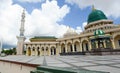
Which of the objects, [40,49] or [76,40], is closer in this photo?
[76,40]

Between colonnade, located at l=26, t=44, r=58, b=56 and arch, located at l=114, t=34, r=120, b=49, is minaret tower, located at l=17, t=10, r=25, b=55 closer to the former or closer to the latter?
colonnade, located at l=26, t=44, r=58, b=56

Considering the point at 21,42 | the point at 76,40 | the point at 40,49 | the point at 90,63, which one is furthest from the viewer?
the point at 40,49

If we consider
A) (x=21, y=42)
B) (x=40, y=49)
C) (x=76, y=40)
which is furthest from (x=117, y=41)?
(x=21, y=42)

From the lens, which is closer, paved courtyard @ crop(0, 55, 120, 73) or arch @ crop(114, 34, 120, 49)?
paved courtyard @ crop(0, 55, 120, 73)

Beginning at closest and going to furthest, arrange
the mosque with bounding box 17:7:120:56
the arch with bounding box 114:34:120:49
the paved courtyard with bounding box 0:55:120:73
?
the paved courtyard with bounding box 0:55:120:73 → the arch with bounding box 114:34:120:49 → the mosque with bounding box 17:7:120:56

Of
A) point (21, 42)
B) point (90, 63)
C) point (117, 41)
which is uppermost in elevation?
point (21, 42)

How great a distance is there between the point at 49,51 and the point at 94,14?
1720 cm

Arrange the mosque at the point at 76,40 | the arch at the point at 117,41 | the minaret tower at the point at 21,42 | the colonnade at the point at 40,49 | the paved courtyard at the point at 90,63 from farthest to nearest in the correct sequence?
the colonnade at the point at 40,49
the minaret tower at the point at 21,42
the mosque at the point at 76,40
the arch at the point at 117,41
the paved courtyard at the point at 90,63

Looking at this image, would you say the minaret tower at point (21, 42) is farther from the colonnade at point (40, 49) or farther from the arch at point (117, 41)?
the arch at point (117, 41)

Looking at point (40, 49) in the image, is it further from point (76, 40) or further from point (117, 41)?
point (117, 41)

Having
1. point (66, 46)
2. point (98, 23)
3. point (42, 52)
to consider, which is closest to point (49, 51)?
point (42, 52)

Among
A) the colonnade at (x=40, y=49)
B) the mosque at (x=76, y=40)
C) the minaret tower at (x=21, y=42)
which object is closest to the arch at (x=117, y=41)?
the mosque at (x=76, y=40)

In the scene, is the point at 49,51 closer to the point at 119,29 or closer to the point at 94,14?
the point at 94,14

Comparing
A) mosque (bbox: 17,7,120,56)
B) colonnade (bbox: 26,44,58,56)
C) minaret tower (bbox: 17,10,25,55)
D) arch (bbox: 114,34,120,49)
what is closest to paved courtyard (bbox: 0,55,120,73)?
mosque (bbox: 17,7,120,56)
